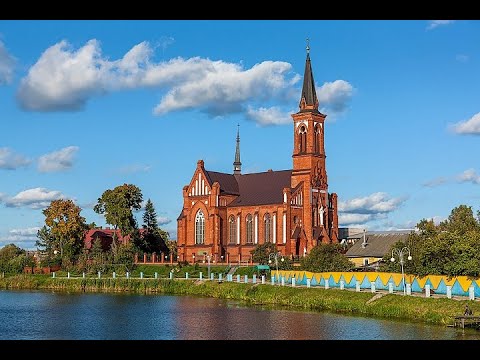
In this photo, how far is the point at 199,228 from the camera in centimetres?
9825

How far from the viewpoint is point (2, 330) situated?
37031 millimetres

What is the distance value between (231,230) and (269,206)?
25.5ft

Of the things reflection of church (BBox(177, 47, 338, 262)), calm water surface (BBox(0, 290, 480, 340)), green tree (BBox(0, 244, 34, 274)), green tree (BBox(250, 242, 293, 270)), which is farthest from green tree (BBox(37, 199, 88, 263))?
calm water surface (BBox(0, 290, 480, 340))

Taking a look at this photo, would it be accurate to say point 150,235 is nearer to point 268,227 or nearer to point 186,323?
point 268,227

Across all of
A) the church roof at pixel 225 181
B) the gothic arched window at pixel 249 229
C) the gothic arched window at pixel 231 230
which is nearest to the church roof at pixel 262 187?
the church roof at pixel 225 181

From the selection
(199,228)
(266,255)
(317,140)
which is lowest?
(266,255)

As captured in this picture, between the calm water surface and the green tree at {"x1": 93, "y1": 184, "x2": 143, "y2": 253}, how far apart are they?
111 ft

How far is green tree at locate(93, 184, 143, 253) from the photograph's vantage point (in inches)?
3536

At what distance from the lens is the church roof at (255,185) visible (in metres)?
94.1

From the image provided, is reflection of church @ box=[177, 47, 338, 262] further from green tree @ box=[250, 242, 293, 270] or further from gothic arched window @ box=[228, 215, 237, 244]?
green tree @ box=[250, 242, 293, 270]

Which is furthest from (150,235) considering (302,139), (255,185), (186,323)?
(186,323)
